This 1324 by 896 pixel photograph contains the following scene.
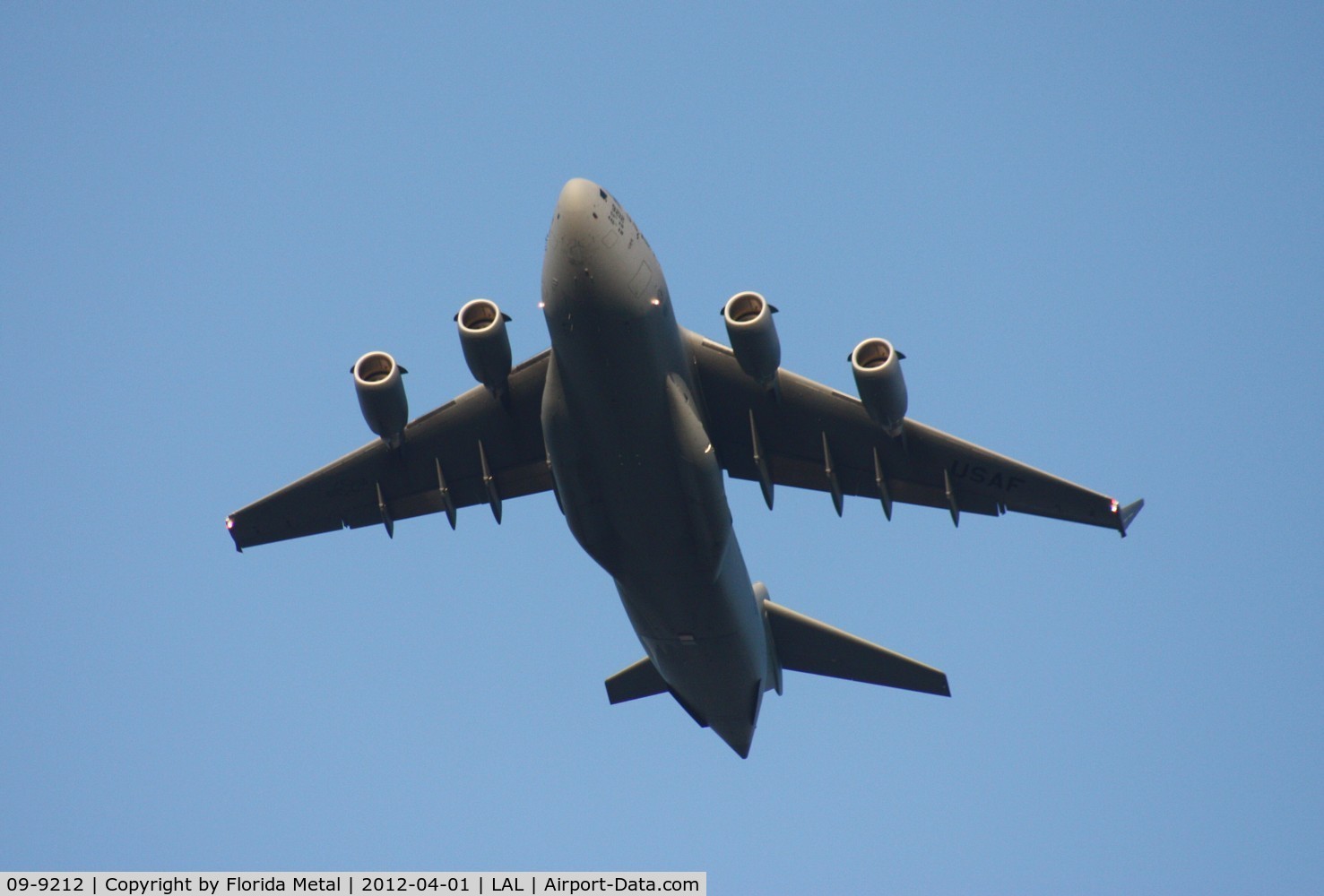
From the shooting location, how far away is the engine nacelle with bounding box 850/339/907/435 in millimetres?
19406

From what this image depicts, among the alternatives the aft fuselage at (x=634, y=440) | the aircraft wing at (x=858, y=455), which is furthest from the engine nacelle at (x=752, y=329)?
the aircraft wing at (x=858, y=455)

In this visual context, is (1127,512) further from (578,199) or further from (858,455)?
(578,199)

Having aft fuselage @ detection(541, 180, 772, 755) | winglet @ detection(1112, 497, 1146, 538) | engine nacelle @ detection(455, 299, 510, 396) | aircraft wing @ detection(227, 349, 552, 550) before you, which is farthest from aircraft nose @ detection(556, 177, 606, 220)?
winglet @ detection(1112, 497, 1146, 538)

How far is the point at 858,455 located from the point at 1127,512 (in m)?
3.53

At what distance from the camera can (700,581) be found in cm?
2042

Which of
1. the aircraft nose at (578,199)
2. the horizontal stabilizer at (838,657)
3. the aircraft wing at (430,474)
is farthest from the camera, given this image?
the horizontal stabilizer at (838,657)

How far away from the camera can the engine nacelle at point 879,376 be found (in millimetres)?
19406

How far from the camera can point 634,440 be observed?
19031 millimetres

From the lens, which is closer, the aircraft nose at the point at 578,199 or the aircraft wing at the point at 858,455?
the aircraft nose at the point at 578,199

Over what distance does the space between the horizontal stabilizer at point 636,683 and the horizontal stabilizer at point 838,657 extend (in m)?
1.93

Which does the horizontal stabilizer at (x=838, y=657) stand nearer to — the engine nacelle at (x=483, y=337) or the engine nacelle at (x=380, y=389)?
the engine nacelle at (x=483, y=337)

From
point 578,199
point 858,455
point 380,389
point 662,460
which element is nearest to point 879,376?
point 858,455

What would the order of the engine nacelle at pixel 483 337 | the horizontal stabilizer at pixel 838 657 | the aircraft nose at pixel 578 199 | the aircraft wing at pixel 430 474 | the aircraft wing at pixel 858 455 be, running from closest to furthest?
the aircraft nose at pixel 578 199 < the engine nacelle at pixel 483 337 < the aircraft wing at pixel 858 455 < the aircraft wing at pixel 430 474 < the horizontal stabilizer at pixel 838 657

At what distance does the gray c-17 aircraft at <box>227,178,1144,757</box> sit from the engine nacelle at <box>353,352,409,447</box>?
2cm
